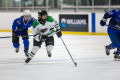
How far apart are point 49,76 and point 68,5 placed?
865cm

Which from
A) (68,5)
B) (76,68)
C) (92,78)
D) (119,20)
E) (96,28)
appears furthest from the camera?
(68,5)

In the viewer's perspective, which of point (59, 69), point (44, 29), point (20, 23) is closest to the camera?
point (59, 69)

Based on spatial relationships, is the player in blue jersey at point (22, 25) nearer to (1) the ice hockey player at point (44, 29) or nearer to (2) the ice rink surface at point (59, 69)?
(2) the ice rink surface at point (59, 69)

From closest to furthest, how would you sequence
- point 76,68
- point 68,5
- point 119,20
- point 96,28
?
point 76,68 < point 119,20 < point 96,28 < point 68,5

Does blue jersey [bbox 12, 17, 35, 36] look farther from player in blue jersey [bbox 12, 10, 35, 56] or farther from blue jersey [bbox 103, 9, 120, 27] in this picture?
blue jersey [bbox 103, 9, 120, 27]

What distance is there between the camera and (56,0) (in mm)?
12156

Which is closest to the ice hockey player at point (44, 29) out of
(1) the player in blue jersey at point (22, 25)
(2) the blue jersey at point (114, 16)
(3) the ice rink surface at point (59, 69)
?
(3) the ice rink surface at point (59, 69)

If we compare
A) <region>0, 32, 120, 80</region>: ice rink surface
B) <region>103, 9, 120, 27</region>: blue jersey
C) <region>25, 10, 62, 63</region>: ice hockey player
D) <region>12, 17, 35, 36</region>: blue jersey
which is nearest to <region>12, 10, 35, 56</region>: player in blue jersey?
<region>12, 17, 35, 36</region>: blue jersey

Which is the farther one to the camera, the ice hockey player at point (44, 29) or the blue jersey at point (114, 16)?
the blue jersey at point (114, 16)

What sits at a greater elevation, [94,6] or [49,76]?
[94,6]

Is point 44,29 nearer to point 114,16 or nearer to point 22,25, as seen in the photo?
point 22,25

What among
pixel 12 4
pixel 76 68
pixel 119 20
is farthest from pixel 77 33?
pixel 76 68

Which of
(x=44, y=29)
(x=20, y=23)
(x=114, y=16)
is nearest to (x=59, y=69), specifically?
(x=44, y=29)

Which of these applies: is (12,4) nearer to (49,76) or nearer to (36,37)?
(36,37)
